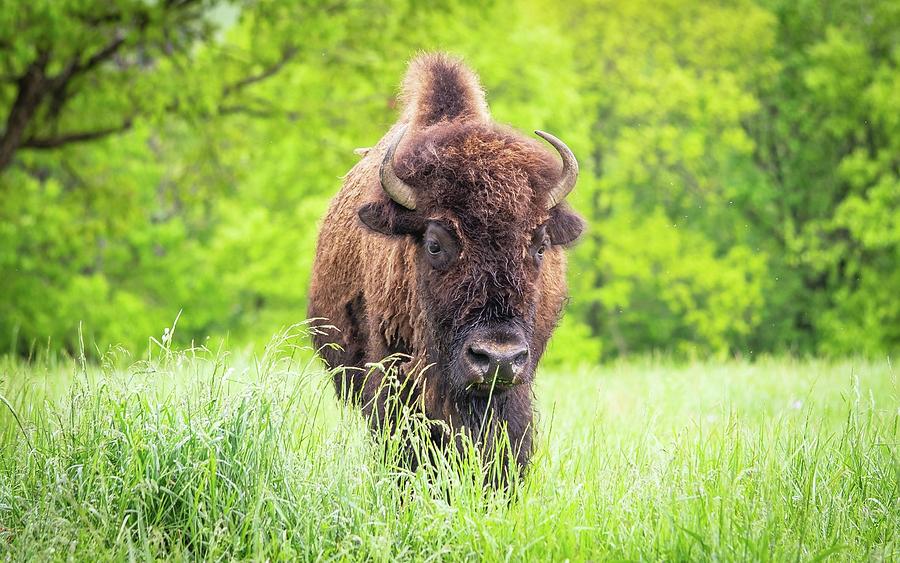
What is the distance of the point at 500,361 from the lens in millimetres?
4527

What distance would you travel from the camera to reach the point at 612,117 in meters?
27.9

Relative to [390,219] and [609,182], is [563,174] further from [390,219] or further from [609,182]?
[609,182]

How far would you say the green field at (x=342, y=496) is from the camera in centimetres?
372

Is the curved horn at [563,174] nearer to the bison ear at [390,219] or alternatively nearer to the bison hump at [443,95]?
the bison ear at [390,219]

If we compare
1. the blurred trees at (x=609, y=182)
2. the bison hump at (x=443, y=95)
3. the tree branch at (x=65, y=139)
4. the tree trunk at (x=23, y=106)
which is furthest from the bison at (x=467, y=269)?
the blurred trees at (x=609, y=182)

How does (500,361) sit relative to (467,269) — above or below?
below

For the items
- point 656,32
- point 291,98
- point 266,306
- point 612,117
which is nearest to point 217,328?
point 266,306

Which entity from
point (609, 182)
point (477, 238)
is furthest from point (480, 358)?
Result: point (609, 182)

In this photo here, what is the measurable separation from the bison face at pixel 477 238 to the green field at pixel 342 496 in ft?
1.91

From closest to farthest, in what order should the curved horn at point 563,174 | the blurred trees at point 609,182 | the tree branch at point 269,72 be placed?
the curved horn at point 563,174, the tree branch at point 269,72, the blurred trees at point 609,182

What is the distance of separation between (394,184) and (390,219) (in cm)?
21

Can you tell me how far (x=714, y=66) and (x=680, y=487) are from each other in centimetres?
2482

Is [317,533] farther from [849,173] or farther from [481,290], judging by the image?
[849,173]

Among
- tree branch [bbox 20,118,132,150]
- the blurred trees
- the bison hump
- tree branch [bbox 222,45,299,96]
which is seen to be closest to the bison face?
the bison hump
